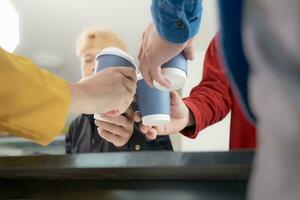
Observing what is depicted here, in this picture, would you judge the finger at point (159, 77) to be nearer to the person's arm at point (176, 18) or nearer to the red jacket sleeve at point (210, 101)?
the person's arm at point (176, 18)

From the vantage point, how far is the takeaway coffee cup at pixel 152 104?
0.85 m

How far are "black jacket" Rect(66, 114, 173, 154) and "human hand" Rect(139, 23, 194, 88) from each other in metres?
0.43

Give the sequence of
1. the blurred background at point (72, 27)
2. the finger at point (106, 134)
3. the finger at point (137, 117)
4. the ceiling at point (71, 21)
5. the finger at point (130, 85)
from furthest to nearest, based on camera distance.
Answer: the ceiling at point (71, 21) < the blurred background at point (72, 27) < the finger at point (106, 134) < the finger at point (137, 117) < the finger at point (130, 85)

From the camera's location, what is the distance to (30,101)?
61 cm

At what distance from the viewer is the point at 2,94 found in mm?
575

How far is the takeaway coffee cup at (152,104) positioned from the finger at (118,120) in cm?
8

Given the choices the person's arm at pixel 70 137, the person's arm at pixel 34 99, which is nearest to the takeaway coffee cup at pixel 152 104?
the person's arm at pixel 34 99

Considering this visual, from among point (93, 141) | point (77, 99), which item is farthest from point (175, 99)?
point (93, 141)

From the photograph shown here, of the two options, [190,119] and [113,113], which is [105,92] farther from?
[190,119]

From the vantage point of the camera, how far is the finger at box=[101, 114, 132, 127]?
938 mm

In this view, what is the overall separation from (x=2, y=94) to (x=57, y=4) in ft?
6.83

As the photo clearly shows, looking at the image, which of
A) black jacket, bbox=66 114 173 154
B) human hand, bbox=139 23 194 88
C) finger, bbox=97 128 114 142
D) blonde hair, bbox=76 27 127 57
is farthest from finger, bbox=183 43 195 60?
blonde hair, bbox=76 27 127 57

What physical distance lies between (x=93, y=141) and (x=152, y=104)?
0.62 metres

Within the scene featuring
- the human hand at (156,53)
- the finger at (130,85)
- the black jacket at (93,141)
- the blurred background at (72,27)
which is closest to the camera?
the human hand at (156,53)
